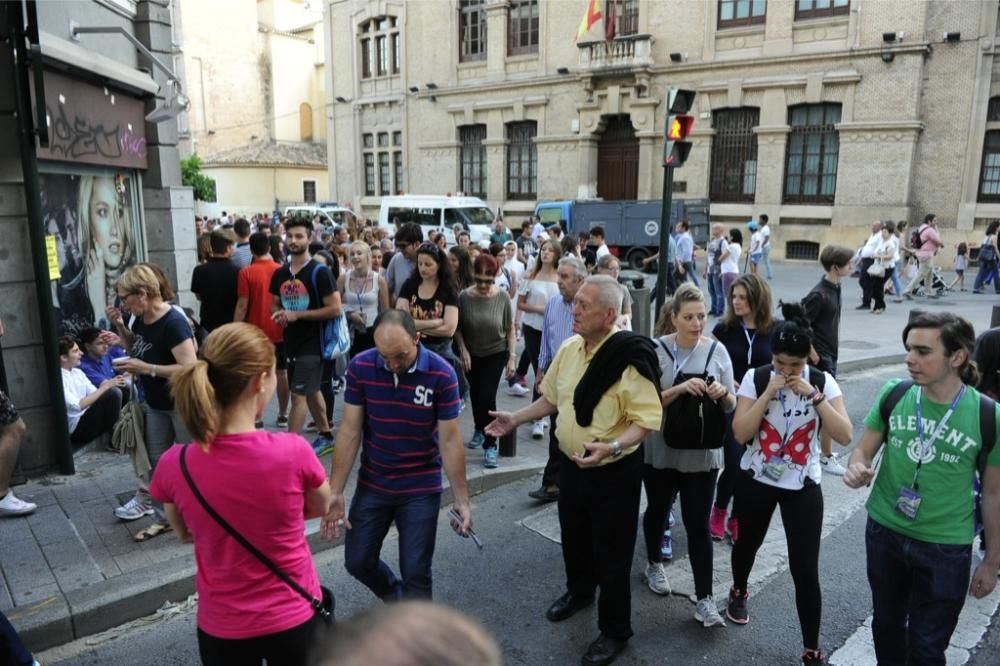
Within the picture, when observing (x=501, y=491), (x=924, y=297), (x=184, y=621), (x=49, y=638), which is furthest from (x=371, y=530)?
(x=924, y=297)

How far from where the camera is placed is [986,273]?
17.1 m

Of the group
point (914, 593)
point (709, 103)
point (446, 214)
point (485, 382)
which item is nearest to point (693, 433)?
point (914, 593)

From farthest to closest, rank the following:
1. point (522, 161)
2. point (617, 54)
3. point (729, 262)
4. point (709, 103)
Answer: point (522, 161) < point (617, 54) < point (709, 103) < point (729, 262)

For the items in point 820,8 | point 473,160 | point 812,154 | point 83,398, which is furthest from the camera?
point 473,160

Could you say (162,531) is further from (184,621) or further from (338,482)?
(338,482)

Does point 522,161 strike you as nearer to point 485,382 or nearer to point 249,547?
point 485,382

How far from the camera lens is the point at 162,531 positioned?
15.7ft

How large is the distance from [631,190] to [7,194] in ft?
76.9

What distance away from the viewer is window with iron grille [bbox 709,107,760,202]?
79.0 ft

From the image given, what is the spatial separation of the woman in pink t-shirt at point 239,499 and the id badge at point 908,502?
2.40 meters

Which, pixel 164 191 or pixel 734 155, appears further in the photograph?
pixel 734 155

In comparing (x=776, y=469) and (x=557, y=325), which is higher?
(x=557, y=325)

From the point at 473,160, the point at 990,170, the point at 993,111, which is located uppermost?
the point at 993,111

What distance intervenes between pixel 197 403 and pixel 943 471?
2.91 metres
